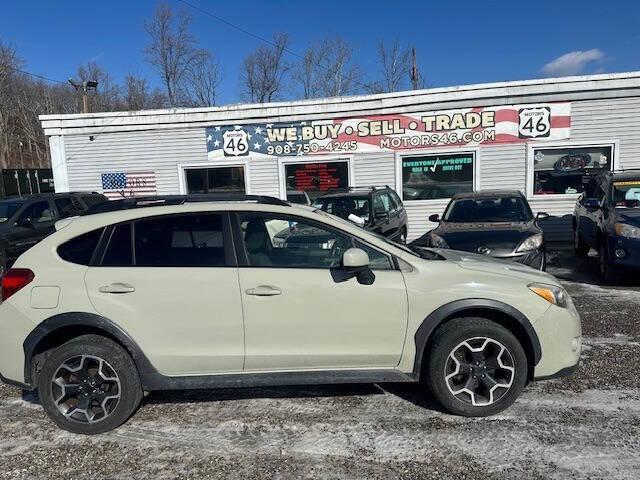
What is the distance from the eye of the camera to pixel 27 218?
9.36 metres

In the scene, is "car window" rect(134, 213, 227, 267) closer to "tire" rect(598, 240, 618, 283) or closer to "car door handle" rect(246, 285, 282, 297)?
"car door handle" rect(246, 285, 282, 297)

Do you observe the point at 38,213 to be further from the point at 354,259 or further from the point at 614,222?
the point at 614,222

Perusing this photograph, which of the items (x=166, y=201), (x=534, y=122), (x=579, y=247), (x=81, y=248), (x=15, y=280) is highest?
(x=534, y=122)

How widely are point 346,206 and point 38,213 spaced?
648 centimetres

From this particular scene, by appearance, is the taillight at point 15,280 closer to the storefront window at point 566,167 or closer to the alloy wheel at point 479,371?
the alloy wheel at point 479,371

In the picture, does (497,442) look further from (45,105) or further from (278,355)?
(45,105)

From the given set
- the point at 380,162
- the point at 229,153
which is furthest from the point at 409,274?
the point at 229,153

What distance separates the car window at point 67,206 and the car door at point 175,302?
781cm

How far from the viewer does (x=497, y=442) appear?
3.01 m

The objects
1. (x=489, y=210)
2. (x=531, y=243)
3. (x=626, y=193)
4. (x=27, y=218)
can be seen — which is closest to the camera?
(x=531, y=243)

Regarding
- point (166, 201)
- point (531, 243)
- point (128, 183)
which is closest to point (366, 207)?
point (531, 243)

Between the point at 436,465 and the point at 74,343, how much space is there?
2.58 metres

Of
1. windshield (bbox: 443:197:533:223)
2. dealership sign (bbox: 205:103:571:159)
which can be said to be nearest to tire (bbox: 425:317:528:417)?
windshield (bbox: 443:197:533:223)

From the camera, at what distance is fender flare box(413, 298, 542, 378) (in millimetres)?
3213
